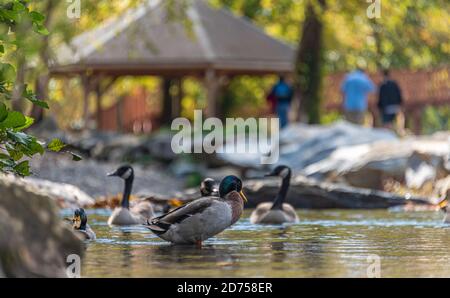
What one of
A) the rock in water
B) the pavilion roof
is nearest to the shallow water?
the rock in water

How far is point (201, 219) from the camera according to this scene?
13.9 metres

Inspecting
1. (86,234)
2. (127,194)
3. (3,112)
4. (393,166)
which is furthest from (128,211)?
(393,166)

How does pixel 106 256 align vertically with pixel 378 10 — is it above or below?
below

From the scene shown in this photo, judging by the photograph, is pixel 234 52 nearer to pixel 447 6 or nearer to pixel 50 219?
pixel 447 6

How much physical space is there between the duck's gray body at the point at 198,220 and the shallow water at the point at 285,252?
0.17m

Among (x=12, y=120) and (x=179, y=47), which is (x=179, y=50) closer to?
(x=179, y=47)

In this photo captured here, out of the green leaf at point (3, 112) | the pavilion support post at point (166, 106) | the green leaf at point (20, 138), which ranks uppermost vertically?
the green leaf at point (3, 112)

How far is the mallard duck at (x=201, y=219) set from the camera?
13.8m

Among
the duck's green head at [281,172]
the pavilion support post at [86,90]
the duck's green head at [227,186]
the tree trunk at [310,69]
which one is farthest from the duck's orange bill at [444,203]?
the pavilion support post at [86,90]

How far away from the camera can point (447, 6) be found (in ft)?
136

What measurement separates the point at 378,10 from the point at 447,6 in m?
4.29

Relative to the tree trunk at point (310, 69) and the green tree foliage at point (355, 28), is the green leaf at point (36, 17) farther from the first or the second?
the tree trunk at point (310, 69)

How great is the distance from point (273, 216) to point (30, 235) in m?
8.74
